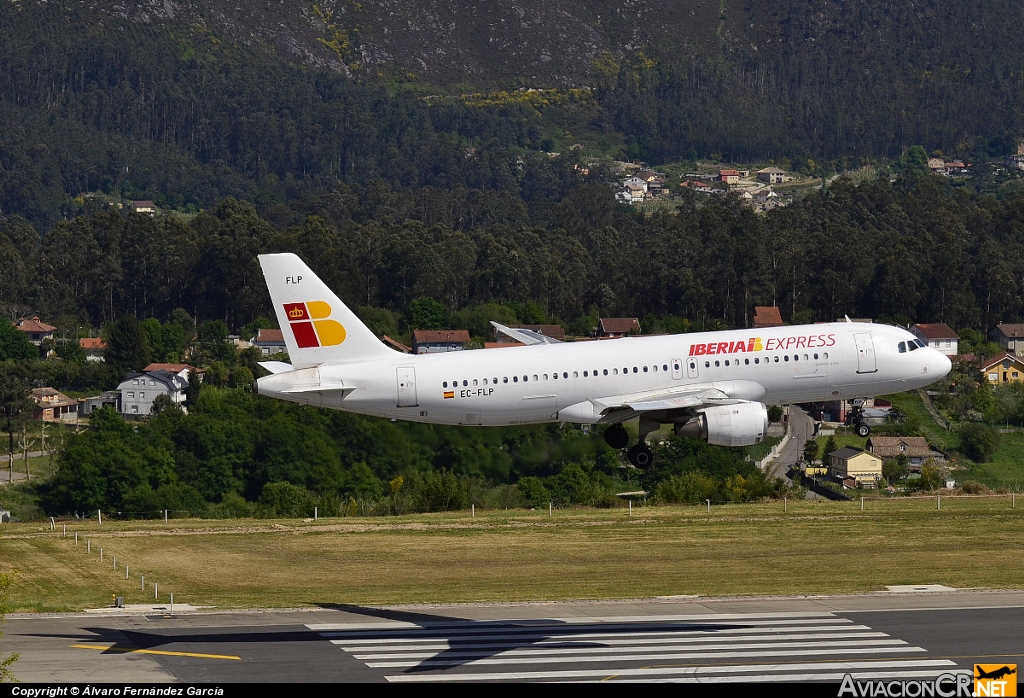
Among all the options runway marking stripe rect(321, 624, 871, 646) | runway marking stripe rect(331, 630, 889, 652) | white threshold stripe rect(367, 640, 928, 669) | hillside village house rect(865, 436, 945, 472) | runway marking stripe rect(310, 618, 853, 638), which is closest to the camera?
white threshold stripe rect(367, 640, 928, 669)

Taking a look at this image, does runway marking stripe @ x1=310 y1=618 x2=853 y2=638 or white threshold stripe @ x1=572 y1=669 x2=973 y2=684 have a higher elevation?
runway marking stripe @ x1=310 y1=618 x2=853 y2=638

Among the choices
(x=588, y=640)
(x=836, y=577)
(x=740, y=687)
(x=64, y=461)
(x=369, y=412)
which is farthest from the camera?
(x=64, y=461)

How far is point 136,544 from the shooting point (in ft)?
344

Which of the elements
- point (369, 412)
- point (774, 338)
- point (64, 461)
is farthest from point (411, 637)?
point (64, 461)

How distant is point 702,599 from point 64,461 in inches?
4130

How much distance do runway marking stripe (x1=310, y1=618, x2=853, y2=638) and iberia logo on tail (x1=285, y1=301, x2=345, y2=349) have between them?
1348cm

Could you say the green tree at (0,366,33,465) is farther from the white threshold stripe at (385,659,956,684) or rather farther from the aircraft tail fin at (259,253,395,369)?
the white threshold stripe at (385,659,956,684)

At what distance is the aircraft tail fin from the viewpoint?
7081 cm

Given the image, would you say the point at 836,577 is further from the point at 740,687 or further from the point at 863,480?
the point at 863,480

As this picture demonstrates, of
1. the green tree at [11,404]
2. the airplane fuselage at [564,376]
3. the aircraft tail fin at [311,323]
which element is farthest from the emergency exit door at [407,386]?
the green tree at [11,404]

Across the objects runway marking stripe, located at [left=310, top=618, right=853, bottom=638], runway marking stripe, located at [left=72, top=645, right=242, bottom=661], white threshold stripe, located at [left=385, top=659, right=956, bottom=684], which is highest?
runway marking stripe, located at [left=72, top=645, right=242, bottom=661]

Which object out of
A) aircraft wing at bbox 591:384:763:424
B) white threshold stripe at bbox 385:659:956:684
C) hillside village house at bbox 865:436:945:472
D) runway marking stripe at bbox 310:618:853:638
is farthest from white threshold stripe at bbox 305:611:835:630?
hillside village house at bbox 865:436:945:472

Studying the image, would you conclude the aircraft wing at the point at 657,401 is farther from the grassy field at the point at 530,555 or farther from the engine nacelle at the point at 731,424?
the grassy field at the point at 530,555

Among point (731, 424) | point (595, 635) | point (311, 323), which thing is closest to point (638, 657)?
point (595, 635)
